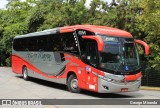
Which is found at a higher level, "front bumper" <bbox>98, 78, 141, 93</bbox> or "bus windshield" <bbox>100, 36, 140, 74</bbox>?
"bus windshield" <bbox>100, 36, 140, 74</bbox>

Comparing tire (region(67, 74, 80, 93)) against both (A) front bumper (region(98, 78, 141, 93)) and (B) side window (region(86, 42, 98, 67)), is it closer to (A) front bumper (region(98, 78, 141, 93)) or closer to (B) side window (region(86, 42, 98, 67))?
(B) side window (region(86, 42, 98, 67))

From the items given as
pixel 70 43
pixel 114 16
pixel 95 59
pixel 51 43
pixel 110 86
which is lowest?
pixel 110 86

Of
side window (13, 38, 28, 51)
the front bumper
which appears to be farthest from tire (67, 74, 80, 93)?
side window (13, 38, 28, 51)

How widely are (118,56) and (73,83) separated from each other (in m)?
2.96

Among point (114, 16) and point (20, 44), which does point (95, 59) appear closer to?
point (20, 44)

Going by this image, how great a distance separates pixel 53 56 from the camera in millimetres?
19891

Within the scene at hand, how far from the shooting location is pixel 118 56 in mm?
15875

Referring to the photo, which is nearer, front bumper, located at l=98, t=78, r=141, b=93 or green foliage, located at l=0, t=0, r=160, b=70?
Answer: front bumper, located at l=98, t=78, r=141, b=93

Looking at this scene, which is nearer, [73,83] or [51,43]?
[73,83]

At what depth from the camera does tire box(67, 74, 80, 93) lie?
17.4 m

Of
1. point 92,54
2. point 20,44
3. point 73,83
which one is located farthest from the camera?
point 20,44

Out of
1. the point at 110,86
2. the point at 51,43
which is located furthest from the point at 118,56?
the point at 51,43

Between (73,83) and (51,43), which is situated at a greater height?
(51,43)

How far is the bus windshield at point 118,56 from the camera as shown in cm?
1559
